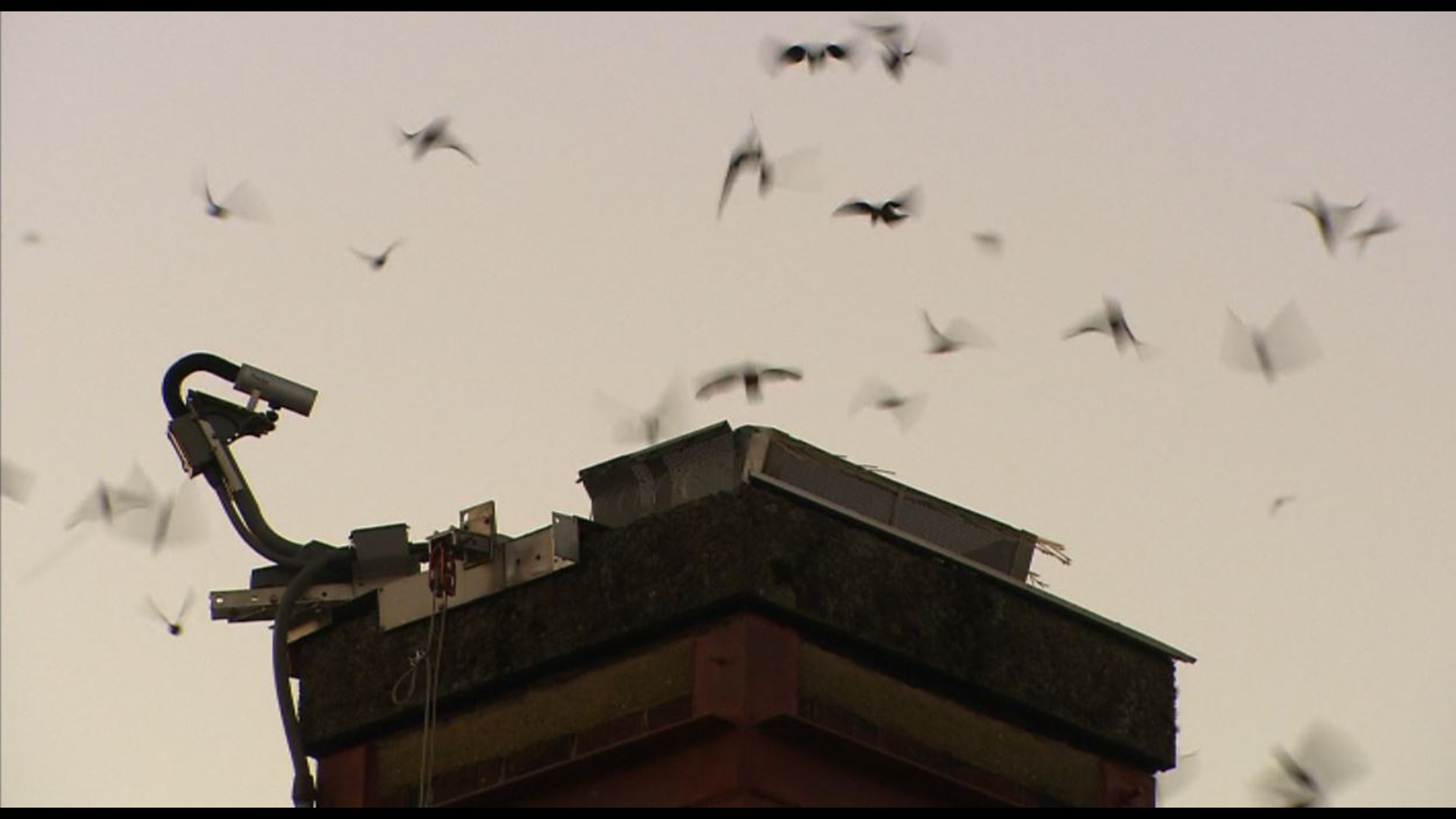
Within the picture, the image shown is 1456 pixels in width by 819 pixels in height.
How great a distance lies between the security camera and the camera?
1761 centimetres

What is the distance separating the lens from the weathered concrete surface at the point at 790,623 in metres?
16.2

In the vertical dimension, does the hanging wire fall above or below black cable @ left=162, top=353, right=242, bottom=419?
below

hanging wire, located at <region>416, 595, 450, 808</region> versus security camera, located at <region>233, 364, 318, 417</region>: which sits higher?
security camera, located at <region>233, 364, 318, 417</region>

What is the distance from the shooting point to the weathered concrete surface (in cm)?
1625

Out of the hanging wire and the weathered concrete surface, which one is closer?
the weathered concrete surface

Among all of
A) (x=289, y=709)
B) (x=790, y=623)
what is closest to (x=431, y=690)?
(x=289, y=709)

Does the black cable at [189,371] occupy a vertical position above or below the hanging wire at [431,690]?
above

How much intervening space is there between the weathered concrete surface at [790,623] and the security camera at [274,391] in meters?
1.17

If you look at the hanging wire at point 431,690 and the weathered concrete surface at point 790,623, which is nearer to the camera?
the weathered concrete surface at point 790,623

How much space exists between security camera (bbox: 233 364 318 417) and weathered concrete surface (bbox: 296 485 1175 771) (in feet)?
3.83

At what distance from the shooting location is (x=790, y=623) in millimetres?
16156

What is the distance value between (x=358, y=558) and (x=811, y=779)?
9.39 ft
